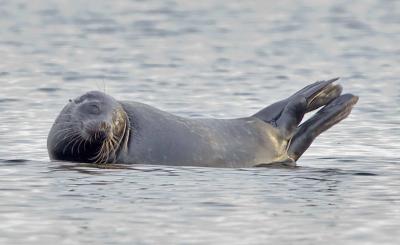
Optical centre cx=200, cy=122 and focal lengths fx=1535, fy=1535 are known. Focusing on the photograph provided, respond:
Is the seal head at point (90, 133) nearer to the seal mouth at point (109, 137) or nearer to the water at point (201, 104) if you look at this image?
the seal mouth at point (109, 137)

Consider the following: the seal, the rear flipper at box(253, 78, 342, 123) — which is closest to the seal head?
the seal

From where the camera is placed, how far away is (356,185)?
12.0m

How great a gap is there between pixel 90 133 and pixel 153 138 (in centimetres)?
55

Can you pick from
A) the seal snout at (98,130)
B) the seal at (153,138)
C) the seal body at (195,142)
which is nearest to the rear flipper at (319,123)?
the seal at (153,138)

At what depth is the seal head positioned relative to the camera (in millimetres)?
12570

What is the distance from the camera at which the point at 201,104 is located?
16594mm

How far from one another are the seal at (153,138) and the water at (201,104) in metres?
0.16

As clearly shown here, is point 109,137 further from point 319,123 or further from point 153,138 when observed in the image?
point 319,123

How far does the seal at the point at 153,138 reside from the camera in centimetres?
1266

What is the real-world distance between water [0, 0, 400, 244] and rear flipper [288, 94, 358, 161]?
0.17 metres

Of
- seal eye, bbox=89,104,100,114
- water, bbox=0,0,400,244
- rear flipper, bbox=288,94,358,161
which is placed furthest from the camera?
rear flipper, bbox=288,94,358,161

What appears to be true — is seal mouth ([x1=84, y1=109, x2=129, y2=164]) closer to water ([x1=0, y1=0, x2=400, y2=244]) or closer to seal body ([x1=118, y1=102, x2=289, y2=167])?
seal body ([x1=118, y1=102, x2=289, y2=167])

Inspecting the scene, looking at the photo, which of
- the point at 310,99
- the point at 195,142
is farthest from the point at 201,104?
the point at 195,142

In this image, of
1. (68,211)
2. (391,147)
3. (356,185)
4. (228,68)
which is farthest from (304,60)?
(68,211)
